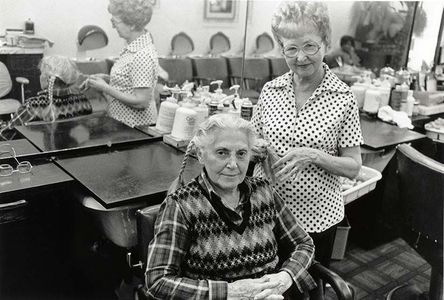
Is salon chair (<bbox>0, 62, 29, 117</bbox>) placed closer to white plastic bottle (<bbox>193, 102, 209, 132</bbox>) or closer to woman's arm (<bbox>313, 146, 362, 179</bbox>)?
white plastic bottle (<bbox>193, 102, 209, 132</bbox>)

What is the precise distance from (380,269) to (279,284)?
1737 millimetres

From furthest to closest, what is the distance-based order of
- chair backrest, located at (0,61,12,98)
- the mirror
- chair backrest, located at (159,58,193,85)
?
1. the mirror
2. chair backrest, located at (0,61,12,98)
3. chair backrest, located at (159,58,193,85)

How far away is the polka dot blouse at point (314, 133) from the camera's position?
67.8 inches

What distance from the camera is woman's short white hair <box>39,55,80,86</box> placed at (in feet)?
9.22

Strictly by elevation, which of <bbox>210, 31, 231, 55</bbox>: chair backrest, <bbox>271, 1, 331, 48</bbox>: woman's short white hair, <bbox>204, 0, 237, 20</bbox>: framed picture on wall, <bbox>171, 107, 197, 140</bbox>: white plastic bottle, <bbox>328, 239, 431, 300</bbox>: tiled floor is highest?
<bbox>204, 0, 237, 20</bbox>: framed picture on wall

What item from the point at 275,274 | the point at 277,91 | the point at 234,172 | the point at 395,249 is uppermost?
the point at 277,91

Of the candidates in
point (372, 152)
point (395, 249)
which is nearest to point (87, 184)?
point (372, 152)

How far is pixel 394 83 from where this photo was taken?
→ 3.97 metres

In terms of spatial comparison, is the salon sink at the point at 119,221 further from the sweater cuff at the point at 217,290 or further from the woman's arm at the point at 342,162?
the woman's arm at the point at 342,162

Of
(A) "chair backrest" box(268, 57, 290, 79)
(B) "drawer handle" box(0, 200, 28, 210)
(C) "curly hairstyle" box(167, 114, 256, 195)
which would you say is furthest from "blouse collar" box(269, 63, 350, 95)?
(A) "chair backrest" box(268, 57, 290, 79)

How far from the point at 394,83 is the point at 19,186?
329cm

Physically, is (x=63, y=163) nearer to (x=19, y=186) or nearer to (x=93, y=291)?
(x=19, y=186)

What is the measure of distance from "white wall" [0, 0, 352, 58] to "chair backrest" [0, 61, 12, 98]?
61cm

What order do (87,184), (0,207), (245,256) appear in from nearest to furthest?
(245,256) < (0,207) < (87,184)
